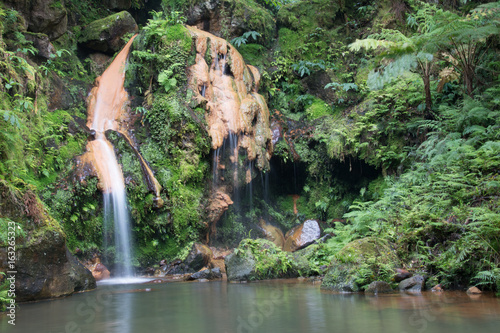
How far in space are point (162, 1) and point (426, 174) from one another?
13844mm

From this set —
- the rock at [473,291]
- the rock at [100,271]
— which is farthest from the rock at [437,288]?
the rock at [100,271]

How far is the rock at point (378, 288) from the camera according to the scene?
5.91m

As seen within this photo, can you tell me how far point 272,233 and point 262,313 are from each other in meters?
8.54

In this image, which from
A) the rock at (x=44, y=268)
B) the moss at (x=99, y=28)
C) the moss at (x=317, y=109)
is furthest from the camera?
the moss at (x=99, y=28)

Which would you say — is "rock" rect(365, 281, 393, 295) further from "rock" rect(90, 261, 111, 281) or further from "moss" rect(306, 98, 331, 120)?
"moss" rect(306, 98, 331, 120)

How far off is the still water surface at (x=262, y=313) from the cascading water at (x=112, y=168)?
11.4 feet

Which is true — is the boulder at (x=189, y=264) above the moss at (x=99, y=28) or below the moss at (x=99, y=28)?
A: below

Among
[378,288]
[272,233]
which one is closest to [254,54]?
[272,233]

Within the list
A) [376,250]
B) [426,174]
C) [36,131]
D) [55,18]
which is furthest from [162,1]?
[376,250]

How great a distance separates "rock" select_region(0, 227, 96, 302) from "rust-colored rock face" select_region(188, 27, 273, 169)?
5883 mm

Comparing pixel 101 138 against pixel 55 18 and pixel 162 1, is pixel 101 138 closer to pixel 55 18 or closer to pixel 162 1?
pixel 55 18

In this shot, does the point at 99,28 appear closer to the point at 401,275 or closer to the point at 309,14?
the point at 309,14

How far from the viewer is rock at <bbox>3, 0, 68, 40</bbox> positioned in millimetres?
11852

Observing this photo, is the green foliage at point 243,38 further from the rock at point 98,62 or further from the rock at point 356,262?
the rock at point 356,262
